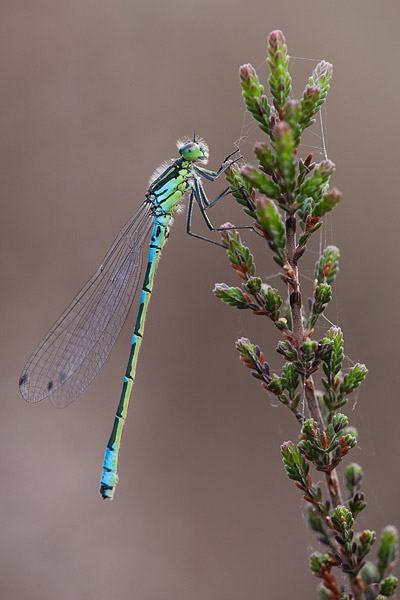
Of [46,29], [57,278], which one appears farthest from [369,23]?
[57,278]

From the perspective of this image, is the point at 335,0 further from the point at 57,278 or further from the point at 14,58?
the point at 57,278

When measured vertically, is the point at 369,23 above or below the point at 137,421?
above

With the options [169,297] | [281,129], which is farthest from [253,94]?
[169,297]

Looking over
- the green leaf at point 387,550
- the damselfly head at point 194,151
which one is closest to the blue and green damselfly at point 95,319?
the damselfly head at point 194,151

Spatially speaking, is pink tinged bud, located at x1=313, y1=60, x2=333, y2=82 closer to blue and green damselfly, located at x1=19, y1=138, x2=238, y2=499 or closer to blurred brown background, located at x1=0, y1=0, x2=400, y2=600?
blue and green damselfly, located at x1=19, y1=138, x2=238, y2=499

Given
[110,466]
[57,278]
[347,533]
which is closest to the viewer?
[347,533]

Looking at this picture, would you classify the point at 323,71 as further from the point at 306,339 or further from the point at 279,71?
the point at 306,339
